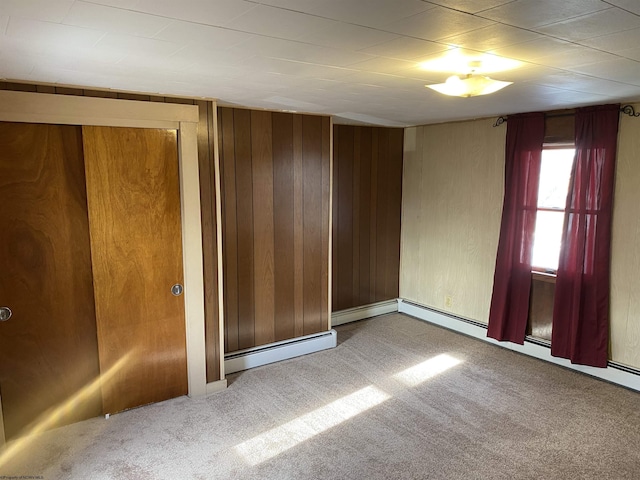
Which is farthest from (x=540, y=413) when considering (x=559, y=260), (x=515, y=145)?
(x=515, y=145)

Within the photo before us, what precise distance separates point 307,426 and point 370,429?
1.37 ft

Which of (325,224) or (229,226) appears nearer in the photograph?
(229,226)

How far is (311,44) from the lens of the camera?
74.8 inches

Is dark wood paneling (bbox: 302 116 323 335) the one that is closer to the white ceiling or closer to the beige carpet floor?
the beige carpet floor

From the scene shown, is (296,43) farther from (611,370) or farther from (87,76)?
(611,370)

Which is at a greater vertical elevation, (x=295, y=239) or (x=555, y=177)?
(x=555, y=177)

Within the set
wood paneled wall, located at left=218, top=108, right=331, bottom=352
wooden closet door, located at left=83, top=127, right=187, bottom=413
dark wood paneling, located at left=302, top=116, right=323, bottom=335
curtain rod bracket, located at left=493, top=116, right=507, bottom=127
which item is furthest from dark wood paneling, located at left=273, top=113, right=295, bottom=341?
curtain rod bracket, located at left=493, top=116, right=507, bottom=127

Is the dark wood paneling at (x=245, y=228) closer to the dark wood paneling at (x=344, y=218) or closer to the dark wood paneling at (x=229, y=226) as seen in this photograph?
the dark wood paneling at (x=229, y=226)

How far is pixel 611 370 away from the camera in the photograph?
3.68m

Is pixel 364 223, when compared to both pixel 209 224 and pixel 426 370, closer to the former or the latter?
pixel 426 370

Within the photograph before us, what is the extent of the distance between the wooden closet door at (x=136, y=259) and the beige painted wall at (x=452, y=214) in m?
2.89

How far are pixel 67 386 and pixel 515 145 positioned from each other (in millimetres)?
4047

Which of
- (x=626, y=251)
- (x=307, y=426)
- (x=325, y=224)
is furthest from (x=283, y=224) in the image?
(x=626, y=251)

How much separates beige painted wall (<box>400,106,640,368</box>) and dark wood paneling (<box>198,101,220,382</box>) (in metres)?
2.61
